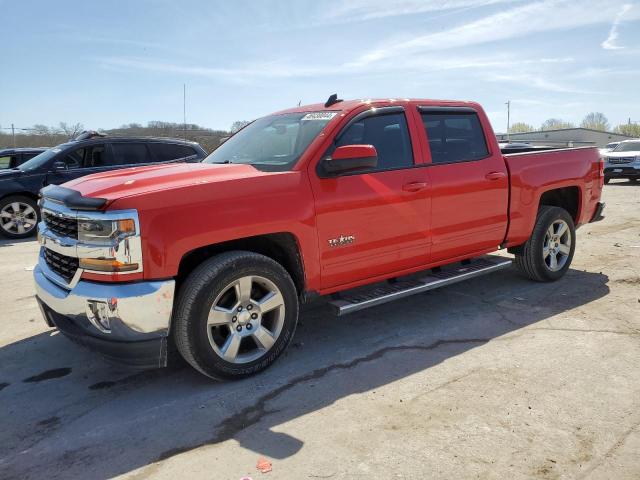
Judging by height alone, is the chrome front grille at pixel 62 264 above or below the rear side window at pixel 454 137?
below

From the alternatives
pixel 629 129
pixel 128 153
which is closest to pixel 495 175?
A: pixel 128 153

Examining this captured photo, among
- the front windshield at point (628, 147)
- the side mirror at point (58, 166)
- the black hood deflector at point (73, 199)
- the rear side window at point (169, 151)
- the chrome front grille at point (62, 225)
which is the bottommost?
the chrome front grille at point (62, 225)

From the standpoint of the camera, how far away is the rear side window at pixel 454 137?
4703mm

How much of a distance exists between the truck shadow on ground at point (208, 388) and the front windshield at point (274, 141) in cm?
149

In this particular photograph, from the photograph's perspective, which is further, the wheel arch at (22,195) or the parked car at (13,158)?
the parked car at (13,158)

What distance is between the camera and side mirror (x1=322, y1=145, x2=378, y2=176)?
379 centimetres

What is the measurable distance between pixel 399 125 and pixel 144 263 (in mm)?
2454

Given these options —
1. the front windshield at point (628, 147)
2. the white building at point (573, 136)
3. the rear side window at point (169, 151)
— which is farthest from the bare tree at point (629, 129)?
the rear side window at point (169, 151)

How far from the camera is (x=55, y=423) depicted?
3162 mm

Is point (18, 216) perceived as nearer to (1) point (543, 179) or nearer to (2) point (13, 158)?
(2) point (13, 158)

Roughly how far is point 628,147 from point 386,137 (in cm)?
1918

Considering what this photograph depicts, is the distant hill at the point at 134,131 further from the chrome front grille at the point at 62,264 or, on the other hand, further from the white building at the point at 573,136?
the white building at the point at 573,136

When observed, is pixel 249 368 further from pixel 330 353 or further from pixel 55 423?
pixel 55 423

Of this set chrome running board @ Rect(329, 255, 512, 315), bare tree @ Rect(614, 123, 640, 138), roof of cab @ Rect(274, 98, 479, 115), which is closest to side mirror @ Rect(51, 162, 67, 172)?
roof of cab @ Rect(274, 98, 479, 115)
